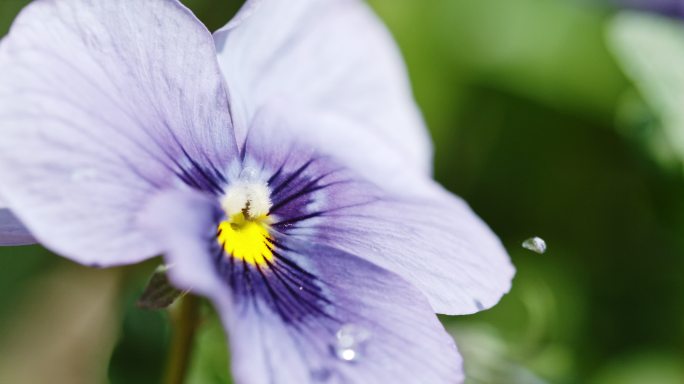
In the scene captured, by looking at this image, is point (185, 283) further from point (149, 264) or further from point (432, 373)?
point (149, 264)

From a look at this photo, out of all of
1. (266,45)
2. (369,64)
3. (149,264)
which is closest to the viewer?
(266,45)

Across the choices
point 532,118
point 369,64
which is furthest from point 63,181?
point 532,118

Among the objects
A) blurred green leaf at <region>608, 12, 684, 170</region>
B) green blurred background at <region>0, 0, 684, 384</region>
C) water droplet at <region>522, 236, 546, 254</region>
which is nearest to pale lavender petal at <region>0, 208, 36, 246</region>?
water droplet at <region>522, 236, 546, 254</region>

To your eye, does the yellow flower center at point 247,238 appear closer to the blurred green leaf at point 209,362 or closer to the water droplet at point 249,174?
the water droplet at point 249,174

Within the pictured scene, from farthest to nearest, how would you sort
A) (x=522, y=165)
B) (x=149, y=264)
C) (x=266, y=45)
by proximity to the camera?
(x=522, y=165) → (x=149, y=264) → (x=266, y=45)

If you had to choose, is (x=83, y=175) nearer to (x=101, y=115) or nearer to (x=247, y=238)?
(x=101, y=115)

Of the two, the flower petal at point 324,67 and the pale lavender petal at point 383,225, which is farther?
the flower petal at point 324,67

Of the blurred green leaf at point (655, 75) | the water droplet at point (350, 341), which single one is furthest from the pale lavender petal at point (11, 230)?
the blurred green leaf at point (655, 75)
